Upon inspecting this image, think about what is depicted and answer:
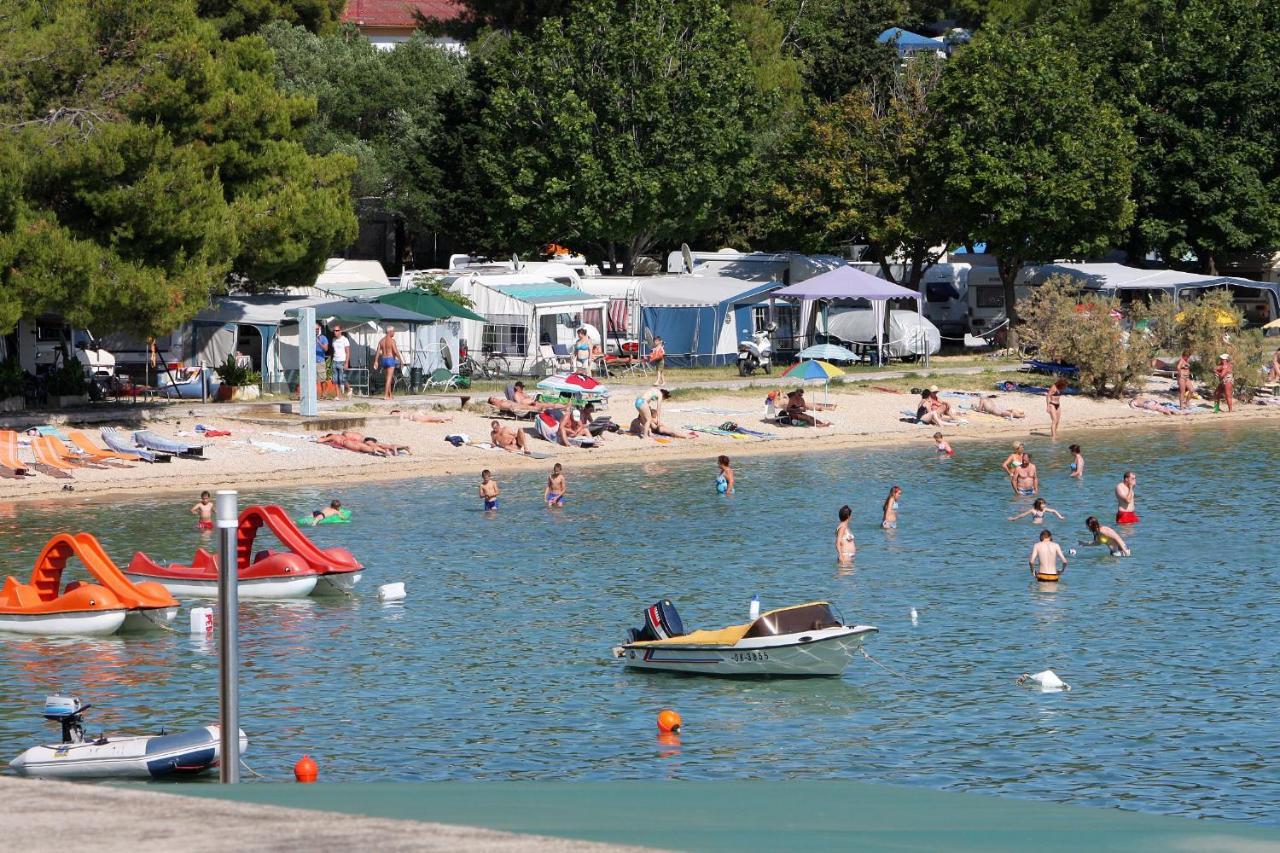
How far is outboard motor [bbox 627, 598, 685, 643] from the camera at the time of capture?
21.5 metres

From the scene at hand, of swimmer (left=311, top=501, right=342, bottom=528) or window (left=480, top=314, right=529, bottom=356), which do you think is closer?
swimmer (left=311, top=501, right=342, bottom=528)

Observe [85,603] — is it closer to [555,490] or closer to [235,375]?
[555,490]

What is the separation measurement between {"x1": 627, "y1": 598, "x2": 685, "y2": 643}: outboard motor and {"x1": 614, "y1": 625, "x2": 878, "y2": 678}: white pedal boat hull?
33 cm

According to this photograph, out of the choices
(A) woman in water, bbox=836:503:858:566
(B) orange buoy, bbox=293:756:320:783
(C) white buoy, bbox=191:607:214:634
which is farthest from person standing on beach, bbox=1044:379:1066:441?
(B) orange buoy, bbox=293:756:320:783

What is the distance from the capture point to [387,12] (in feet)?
346

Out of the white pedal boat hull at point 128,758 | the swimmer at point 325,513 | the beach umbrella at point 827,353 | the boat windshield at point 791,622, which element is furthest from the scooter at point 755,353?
the white pedal boat hull at point 128,758

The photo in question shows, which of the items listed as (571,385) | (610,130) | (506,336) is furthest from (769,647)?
(610,130)

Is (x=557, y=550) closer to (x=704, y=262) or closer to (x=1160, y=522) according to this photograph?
(x=1160, y=522)

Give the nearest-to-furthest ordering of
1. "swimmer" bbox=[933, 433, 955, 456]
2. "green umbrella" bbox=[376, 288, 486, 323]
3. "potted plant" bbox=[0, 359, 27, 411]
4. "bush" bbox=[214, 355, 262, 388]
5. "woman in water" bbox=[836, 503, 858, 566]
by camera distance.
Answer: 1. "woman in water" bbox=[836, 503, 858, 566]
2. "potted plant" bbox=[0, 359, 27, 411]
3. "swimmer" bbox=[933, 433, 955, 456]
4. "bush" bbox=[214, 355, 262, 388]
5. "green umbrella" bbox=[376, 288, 486, 323]

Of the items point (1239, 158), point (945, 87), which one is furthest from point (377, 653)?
point (1239, 158)

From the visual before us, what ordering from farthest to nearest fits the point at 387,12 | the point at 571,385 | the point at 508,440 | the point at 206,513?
the point at 387,12, the point at 571,385, the point at 508,440, the point at 206,513

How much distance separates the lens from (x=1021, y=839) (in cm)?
995

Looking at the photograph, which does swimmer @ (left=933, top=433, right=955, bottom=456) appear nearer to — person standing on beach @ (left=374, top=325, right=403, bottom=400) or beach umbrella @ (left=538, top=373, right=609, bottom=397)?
beach umbrella @ (left=538, top=373, right=609, bottom=397)

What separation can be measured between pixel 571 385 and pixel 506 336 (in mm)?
8309
